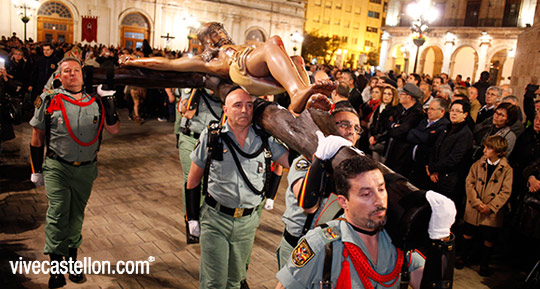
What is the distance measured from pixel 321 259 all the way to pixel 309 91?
1014 mm

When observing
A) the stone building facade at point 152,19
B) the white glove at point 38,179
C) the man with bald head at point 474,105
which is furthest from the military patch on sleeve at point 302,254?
the stone building facade at point 152,19

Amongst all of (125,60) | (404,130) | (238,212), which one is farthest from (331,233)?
(404,130)

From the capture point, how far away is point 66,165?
4211mm

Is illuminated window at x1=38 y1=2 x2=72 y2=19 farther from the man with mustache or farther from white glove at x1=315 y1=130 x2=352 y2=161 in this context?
the man with mustache

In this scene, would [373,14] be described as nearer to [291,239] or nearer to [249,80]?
[249,80]

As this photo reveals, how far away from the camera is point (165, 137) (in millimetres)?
11367

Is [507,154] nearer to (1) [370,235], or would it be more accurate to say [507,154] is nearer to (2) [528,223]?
(2) [528,223]

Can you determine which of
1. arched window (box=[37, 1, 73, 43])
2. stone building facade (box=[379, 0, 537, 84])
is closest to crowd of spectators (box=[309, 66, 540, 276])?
stone building facade (box=[379, 0, 537, 84])

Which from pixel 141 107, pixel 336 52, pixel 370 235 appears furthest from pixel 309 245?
pixel 336 52

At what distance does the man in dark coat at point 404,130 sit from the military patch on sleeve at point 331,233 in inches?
182

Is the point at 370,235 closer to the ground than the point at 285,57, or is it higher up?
closer to the ground

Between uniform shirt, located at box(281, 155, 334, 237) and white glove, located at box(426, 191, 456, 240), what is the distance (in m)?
1.33

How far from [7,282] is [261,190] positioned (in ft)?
9.07

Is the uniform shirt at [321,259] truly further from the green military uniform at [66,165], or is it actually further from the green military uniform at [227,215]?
the green military uniform at [66,165]
